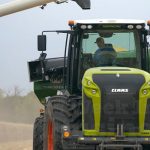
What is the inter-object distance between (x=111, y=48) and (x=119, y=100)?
169cm

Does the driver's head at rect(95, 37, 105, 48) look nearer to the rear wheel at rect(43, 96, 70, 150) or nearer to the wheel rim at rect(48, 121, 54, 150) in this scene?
the rear wheel at rect(43, 96, 70, 150)

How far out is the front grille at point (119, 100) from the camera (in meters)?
8.66

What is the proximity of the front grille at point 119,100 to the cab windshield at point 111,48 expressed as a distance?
130 cm

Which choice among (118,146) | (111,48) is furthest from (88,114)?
(111,48)

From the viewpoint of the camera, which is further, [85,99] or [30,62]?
[30,62]

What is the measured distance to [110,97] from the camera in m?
8.68

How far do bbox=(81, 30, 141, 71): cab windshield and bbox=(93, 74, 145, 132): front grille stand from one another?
4.26 feet

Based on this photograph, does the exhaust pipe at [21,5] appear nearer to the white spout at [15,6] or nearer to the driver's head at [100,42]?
the white spout at [15,6]

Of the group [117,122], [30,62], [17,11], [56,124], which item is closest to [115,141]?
[117,122]

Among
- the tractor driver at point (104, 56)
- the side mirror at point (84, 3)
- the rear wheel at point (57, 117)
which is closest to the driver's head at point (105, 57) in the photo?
the tractor driver at point (104, 56)

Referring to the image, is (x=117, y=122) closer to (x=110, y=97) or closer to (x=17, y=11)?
(x=110, y=97)

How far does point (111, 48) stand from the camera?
10188 mm

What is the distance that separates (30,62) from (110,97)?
3.89 m

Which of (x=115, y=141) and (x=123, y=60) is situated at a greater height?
(x=123, y=60)
